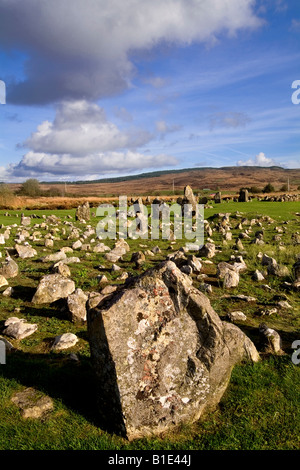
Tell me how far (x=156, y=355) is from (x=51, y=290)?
5.11m

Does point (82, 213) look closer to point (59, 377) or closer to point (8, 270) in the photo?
point (8, 270)

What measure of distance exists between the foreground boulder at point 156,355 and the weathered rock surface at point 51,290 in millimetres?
4609

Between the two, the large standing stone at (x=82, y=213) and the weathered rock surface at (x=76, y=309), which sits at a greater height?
the large standing stone at (x=82, y=213)

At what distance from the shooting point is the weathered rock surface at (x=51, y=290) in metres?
8.51

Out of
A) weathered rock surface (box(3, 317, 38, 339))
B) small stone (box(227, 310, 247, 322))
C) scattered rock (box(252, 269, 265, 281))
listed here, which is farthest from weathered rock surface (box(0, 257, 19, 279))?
scattered rock (box(252, 269, 265, 281))

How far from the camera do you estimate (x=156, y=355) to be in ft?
14.0

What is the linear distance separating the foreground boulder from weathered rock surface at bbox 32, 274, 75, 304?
15.1ft

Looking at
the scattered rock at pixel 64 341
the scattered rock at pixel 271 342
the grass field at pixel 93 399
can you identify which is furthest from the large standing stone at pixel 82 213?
the scattered rock at pixel 271 342

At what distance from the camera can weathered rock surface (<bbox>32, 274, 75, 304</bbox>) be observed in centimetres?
851

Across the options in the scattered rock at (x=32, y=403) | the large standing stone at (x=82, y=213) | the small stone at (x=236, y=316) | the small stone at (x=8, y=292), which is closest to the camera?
the scattered rock at (x=32, y=403)

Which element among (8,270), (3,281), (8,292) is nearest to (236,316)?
(8,292)

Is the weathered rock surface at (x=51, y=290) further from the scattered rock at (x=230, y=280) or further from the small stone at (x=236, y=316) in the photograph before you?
the scattered rock at (x=230, y=280)

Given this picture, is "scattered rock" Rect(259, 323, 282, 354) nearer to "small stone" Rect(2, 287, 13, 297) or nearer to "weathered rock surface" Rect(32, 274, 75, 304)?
"weathered rock surface" Rect(32, 274, 75, 304)

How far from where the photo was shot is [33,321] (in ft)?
24.5
